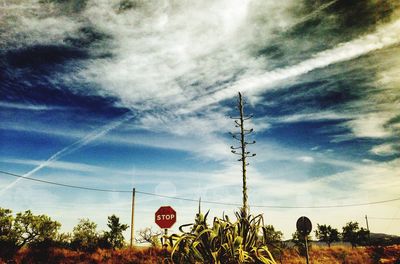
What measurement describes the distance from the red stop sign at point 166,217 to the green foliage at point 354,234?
54.5 metres

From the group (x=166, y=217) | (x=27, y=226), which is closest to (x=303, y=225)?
(x=166, y=217)

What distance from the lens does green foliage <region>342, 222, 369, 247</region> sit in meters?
56.1

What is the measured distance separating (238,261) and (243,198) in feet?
Result: 41.3

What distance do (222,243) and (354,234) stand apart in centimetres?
6234

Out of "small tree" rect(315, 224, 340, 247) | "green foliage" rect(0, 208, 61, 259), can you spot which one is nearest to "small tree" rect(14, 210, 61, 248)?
"green foliage" rect(0, 208, 61, 259)

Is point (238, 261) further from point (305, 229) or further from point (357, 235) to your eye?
point (357, 235)

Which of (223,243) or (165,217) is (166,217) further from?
(223,243)

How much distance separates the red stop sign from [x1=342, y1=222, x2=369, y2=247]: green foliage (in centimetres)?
5454

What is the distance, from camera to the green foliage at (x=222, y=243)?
15.7ft

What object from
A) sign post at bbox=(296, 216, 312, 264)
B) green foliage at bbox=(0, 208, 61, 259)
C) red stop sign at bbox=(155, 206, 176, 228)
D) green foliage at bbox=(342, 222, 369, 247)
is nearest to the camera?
Answer: sign post at bbox=(296, 216, 312, 264)

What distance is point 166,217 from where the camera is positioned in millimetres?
14609

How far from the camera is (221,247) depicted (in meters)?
4.86

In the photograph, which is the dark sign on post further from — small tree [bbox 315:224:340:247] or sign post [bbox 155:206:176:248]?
small tree [bbox 315:224:340:247]

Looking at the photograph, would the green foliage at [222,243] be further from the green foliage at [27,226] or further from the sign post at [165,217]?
the green foliage at [27,226]
